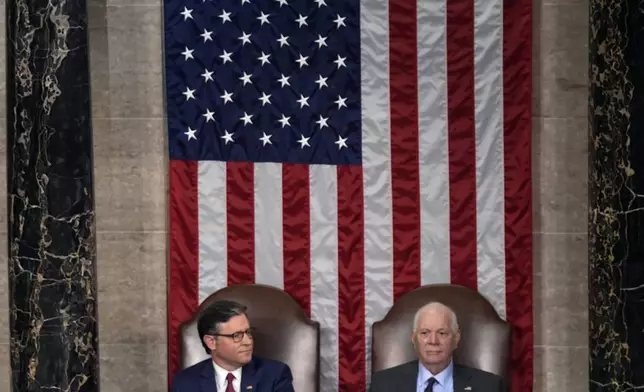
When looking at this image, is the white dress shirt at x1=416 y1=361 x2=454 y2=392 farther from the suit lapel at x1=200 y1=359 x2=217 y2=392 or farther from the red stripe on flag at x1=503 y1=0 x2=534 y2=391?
the suit lapel at x1=200 y1=359 x2=217 y2=392

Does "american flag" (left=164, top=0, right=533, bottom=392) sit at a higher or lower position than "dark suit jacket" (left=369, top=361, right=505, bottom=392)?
higher

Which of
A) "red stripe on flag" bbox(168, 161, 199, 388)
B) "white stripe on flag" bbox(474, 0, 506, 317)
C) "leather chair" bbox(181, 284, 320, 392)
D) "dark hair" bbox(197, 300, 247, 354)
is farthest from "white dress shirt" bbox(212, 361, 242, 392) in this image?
"white stripe on flag" bbox(474, 0, 506, 317)

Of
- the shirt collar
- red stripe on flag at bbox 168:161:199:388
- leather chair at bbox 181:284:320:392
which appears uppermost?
red stripe on flag at bbox 168:161:199:388

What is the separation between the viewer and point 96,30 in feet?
20.2

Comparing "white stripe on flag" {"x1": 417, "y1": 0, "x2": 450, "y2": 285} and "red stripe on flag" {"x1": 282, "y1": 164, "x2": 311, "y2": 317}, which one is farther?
"red stripe on flag" {"x1": 282, "y1": 164, "x2": 311, "y2": 317}

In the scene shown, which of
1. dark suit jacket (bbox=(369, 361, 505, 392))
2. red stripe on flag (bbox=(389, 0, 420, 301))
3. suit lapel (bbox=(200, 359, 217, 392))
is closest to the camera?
dark suit jacket (bbox=(369, 361, 505, 392))

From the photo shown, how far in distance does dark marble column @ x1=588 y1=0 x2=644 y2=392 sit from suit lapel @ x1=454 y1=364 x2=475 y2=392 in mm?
986

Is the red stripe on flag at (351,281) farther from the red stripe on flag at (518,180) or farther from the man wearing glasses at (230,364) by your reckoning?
the red stripe on flag at (518,180)

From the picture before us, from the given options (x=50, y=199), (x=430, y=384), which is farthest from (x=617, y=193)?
(x=50, y=199)

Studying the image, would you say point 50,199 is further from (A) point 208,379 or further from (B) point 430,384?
(B) point 430,384

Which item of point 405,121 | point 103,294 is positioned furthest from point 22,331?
point 405,121

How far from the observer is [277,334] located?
5848 millimetres

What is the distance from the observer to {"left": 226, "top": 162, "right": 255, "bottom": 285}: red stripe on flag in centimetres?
605

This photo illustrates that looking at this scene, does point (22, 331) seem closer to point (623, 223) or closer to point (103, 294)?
point (103, 294)
